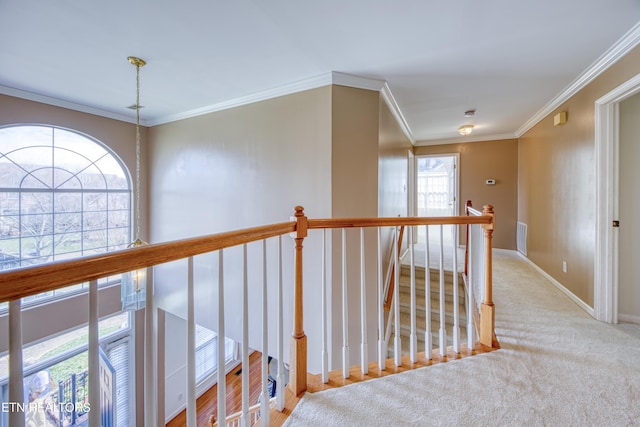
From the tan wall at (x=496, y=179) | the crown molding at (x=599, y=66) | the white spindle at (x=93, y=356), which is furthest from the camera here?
the tan wall at (x=496, y=179)

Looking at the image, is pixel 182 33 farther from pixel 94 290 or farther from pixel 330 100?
pixel 94 290

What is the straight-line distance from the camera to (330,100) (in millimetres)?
2486

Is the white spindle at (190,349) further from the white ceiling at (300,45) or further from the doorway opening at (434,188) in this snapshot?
the doorway opening at (434,188)

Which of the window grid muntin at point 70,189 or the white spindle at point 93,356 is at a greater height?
the window grid muntin at point 70,189

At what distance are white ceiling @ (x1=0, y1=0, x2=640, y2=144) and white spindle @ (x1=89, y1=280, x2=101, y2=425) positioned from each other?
175 centimetres

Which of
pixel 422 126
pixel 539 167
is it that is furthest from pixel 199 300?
A: pixel 539 167

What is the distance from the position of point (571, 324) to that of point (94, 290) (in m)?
3.20

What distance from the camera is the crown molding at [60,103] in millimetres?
2842

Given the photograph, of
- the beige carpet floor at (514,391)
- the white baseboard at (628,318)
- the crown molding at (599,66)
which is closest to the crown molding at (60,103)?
the beige carpet floor at (514,391)

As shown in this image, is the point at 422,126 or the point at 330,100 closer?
the point at 330,100

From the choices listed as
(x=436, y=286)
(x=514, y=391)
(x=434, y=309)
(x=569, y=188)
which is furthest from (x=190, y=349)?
(x=569, y=188)

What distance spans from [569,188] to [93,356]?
3.96m

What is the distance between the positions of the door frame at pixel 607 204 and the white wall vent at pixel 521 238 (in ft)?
6.92

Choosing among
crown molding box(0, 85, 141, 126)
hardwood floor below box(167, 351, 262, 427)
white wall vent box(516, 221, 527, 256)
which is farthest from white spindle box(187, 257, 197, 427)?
white wall vent box(516, 221, 527, 256)
